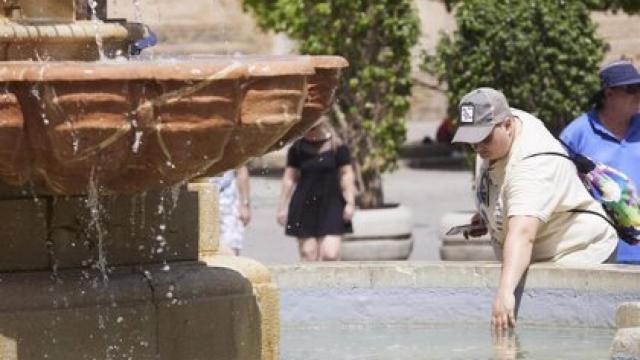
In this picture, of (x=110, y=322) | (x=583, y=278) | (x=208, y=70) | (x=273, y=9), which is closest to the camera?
(x=208, y=70)

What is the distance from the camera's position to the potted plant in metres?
15.3

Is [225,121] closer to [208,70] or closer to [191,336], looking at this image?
[208,70]

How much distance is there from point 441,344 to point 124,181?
2814 millimetres

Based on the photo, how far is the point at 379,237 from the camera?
1442cm

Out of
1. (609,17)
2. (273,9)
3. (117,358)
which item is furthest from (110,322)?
(609,17)

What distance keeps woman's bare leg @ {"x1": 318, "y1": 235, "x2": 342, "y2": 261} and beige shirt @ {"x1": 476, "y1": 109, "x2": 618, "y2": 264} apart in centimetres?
424

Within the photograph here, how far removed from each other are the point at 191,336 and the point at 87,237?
0.45m

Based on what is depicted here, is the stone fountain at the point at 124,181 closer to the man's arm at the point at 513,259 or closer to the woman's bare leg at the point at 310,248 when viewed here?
the man's arm at the point at 513,259

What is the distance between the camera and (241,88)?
574cm

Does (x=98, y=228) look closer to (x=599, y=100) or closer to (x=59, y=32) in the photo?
(x=59, y=32)

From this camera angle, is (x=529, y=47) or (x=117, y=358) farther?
(x=529, y=47)

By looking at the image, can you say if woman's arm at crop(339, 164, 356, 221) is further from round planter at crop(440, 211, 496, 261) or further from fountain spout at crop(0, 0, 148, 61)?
fountain spout at crop(0, 0, 148, 61)

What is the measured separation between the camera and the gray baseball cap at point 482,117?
757 cm

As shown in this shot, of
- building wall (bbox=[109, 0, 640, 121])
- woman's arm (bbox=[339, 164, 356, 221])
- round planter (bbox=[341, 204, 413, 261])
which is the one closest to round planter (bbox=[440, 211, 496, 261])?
round planter (bbox=[341, 204, 413, 261])
